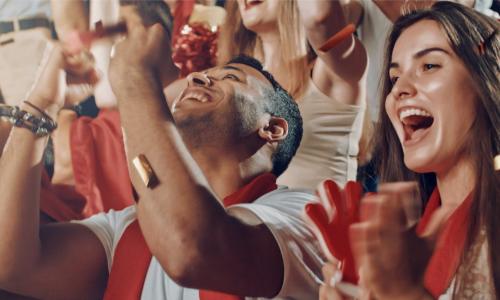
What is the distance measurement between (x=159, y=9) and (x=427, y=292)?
1090 millimetres

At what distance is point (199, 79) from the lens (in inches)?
80.8

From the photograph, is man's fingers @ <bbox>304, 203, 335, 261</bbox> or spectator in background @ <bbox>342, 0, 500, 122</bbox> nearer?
man's fingers @ <bbox>304, 203, 335, 261</bbox>

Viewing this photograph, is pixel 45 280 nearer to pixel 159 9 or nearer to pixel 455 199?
pixel 159 9

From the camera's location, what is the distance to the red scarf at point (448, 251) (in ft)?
5.69

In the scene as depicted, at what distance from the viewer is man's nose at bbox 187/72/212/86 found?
2.04 metres

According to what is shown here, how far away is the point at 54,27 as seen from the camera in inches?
84.5

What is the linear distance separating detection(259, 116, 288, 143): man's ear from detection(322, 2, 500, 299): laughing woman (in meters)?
0.25

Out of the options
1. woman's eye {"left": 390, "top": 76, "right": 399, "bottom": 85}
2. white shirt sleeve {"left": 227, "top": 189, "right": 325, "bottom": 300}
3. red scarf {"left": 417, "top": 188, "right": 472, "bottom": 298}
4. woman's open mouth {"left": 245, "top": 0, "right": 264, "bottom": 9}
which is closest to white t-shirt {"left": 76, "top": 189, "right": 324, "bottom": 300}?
white shirt sleeve {"left": 227, "top": 189, "right": 325, "bottom": 300}

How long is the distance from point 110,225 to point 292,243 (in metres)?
0.51

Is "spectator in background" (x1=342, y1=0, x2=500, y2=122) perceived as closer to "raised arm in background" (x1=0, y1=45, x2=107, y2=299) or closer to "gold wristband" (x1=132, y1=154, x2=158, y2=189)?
"gold wristband" (x1=132, y1=154, x2=158, y2=189)

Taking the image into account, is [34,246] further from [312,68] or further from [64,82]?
[312,68]

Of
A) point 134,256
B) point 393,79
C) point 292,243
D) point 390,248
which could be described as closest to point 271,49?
point 393,79

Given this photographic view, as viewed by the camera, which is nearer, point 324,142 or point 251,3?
point 324,142

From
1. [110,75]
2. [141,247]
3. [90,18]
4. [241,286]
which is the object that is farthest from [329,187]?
[90,18]
